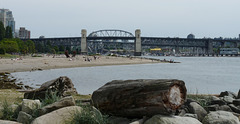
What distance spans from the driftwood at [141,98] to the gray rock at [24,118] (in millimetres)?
1587

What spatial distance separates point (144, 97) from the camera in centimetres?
649

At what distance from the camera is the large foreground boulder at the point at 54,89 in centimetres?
1117

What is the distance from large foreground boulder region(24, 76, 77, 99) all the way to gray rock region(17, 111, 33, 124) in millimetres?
3831

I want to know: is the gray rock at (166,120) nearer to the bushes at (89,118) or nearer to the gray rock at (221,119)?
the gray rock at (221,119)

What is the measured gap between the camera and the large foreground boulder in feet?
36.7

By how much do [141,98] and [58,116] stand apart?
6.13 ft

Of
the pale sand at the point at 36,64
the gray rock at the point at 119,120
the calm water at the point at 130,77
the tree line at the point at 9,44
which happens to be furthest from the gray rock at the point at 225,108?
the tree line at the point at 9,44

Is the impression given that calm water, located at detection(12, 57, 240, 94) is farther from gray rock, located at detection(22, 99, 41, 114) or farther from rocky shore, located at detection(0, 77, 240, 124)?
gray rock, located at detection(22, 99, 41, 114)

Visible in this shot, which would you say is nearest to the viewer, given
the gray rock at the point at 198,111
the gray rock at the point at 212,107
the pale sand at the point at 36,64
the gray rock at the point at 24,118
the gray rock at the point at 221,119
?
the gray rock at the point at 221,119

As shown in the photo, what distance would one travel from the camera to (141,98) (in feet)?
21.4

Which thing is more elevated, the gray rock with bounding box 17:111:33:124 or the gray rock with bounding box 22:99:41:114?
the gray rock with bounding box 22:99:41:114

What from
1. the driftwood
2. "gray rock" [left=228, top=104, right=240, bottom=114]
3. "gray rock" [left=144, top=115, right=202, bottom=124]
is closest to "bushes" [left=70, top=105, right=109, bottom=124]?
the driftwood

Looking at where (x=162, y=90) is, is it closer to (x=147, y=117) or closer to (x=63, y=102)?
(x=147, y=117)

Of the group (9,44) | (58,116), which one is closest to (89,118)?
(58,116)
